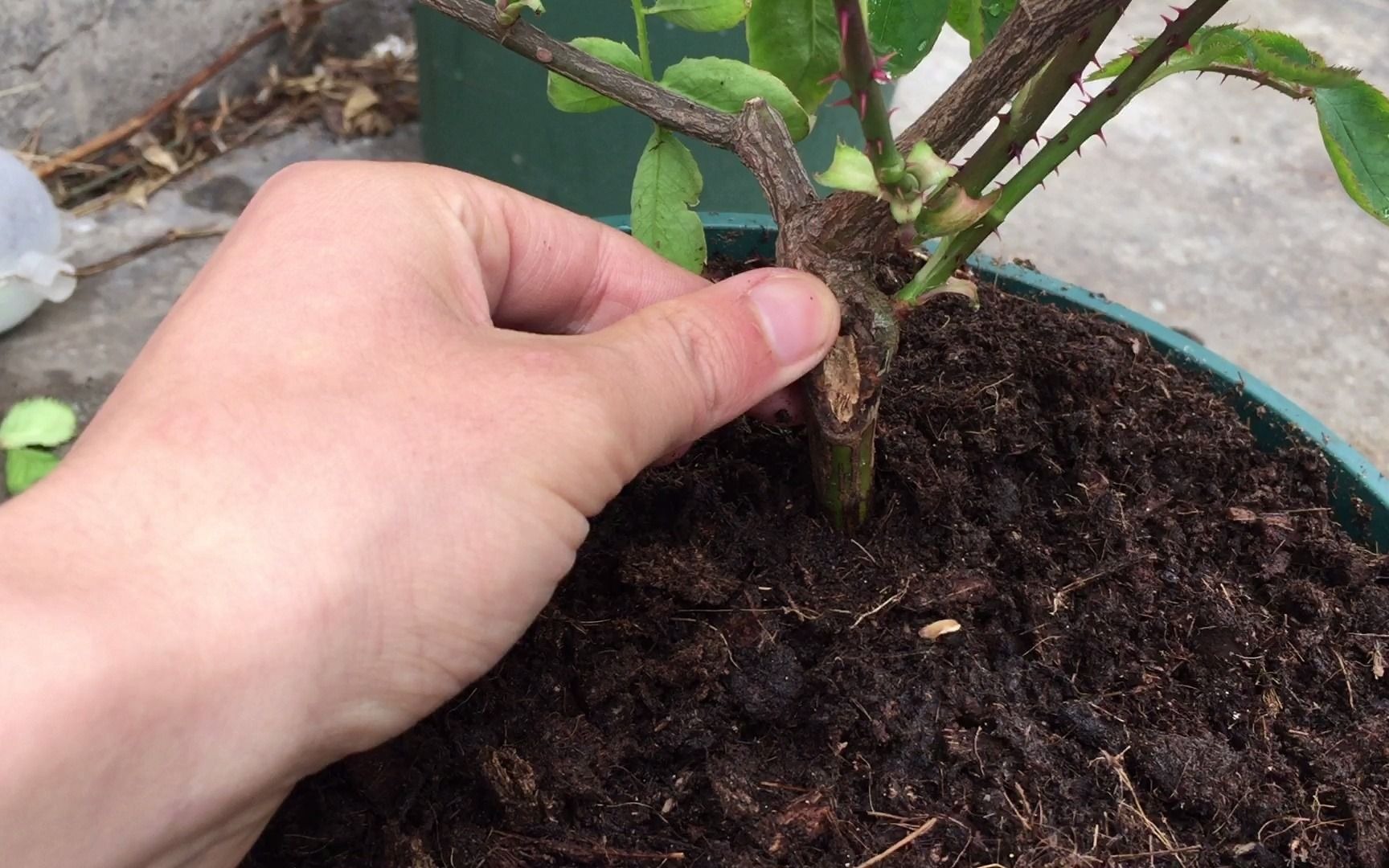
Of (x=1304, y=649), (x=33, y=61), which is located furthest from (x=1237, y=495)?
(x=33, y=61)

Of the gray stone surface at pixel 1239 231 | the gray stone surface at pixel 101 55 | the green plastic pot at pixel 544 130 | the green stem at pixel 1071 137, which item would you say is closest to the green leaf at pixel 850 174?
the green stem at pixel 1071 137

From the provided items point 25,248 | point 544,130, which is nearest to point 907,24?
point 544,130

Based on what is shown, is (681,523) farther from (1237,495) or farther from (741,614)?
(1237,495)

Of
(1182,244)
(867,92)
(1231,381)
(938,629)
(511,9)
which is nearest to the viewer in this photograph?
(867,92)

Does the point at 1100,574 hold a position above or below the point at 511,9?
below

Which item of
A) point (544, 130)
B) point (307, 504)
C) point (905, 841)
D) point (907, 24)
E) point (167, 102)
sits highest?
point (907, 24)

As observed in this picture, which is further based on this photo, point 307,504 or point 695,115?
point 695,115

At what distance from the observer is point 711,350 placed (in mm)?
701

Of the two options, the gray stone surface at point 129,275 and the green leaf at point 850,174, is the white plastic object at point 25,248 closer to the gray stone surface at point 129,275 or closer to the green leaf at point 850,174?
the gray stone surface at point 129,275

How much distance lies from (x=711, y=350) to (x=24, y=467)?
125 centimetres

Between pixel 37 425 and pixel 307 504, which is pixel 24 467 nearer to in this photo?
pixel 37 425

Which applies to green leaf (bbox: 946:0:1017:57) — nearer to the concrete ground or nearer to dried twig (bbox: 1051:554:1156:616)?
dried twig (bbox: 1051:554:1156:616)

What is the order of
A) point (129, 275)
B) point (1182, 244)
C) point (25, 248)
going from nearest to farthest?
point (25, 248)
point (129, 275)
point (1182, 244)

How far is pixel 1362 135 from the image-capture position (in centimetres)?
64
